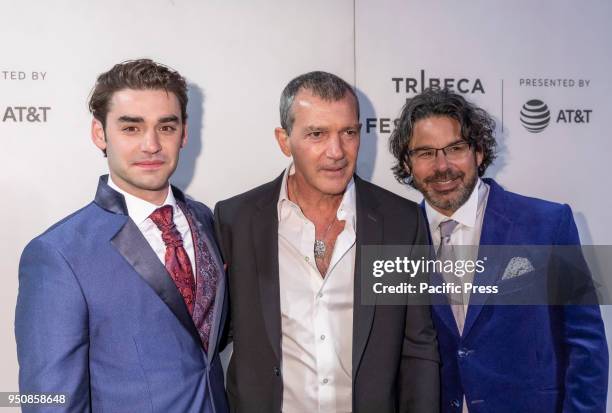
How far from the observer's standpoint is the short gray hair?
7.43 feet

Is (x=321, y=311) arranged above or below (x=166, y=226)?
below

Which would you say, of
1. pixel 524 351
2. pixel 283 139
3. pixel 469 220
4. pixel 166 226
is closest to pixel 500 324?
pixel 524 351

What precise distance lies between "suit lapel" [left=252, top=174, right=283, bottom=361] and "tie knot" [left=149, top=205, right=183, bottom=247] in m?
0.34

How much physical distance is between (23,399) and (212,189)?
1.36m

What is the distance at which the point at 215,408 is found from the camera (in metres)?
2.09

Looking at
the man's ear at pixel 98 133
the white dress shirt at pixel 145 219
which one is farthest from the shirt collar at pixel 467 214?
the man's ear at pixel 98 133

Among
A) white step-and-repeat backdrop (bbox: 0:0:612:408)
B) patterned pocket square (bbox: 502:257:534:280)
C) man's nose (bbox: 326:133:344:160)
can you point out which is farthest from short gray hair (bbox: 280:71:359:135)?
patterned pocket square (bbox: 502:257:534:280)

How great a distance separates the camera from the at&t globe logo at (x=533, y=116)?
3.07 m

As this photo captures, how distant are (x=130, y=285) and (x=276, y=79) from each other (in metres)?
1.43

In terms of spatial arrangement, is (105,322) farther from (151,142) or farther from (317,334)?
(317,334)

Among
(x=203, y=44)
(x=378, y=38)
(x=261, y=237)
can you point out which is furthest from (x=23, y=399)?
(x=378, y=38)

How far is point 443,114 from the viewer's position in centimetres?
260

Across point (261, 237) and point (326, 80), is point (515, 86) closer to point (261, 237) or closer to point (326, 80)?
point (326, 80)

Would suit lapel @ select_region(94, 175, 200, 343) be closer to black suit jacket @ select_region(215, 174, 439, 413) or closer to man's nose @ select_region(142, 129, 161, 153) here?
man's nose @ select_region(142, 129, 161, 153)
